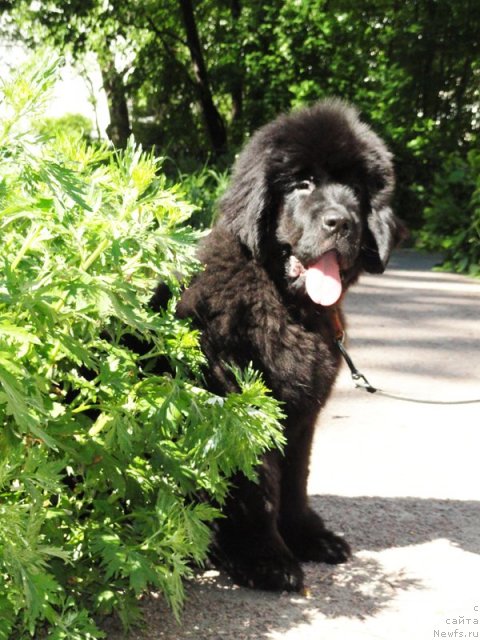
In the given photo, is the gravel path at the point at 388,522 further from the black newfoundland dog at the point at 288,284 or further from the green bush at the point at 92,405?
the green bush at the point at 92,405

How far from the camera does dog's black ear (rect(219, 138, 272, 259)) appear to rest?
11.9 feet

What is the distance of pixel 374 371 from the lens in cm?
734

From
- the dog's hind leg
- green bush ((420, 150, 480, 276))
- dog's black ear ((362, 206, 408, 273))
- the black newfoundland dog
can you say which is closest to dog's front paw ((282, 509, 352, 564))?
the black newfoundland dog

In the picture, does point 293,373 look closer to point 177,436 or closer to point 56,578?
point 177,436

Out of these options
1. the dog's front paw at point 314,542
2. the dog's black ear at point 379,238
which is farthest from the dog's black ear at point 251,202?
the dog's front paw at point 314,542

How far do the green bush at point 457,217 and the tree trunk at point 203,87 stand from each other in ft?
16.2

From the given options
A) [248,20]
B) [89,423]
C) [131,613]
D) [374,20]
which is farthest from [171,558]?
[374,20]

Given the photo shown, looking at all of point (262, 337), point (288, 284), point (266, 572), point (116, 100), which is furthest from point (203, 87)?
point (266, 572)

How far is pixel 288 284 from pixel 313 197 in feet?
1.14

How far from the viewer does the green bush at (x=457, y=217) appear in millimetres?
13227

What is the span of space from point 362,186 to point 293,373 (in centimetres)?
84

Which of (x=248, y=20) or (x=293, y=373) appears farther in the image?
(x=248, y=20)

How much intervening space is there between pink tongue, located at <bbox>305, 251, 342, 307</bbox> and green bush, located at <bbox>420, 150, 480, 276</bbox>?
9573 millimetres

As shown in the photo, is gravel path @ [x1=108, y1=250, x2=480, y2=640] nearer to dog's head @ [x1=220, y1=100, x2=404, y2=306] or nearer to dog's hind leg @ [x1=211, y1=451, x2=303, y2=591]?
dog's hind leg @ [x1=211, y1=451, x2=303, y2=591]
